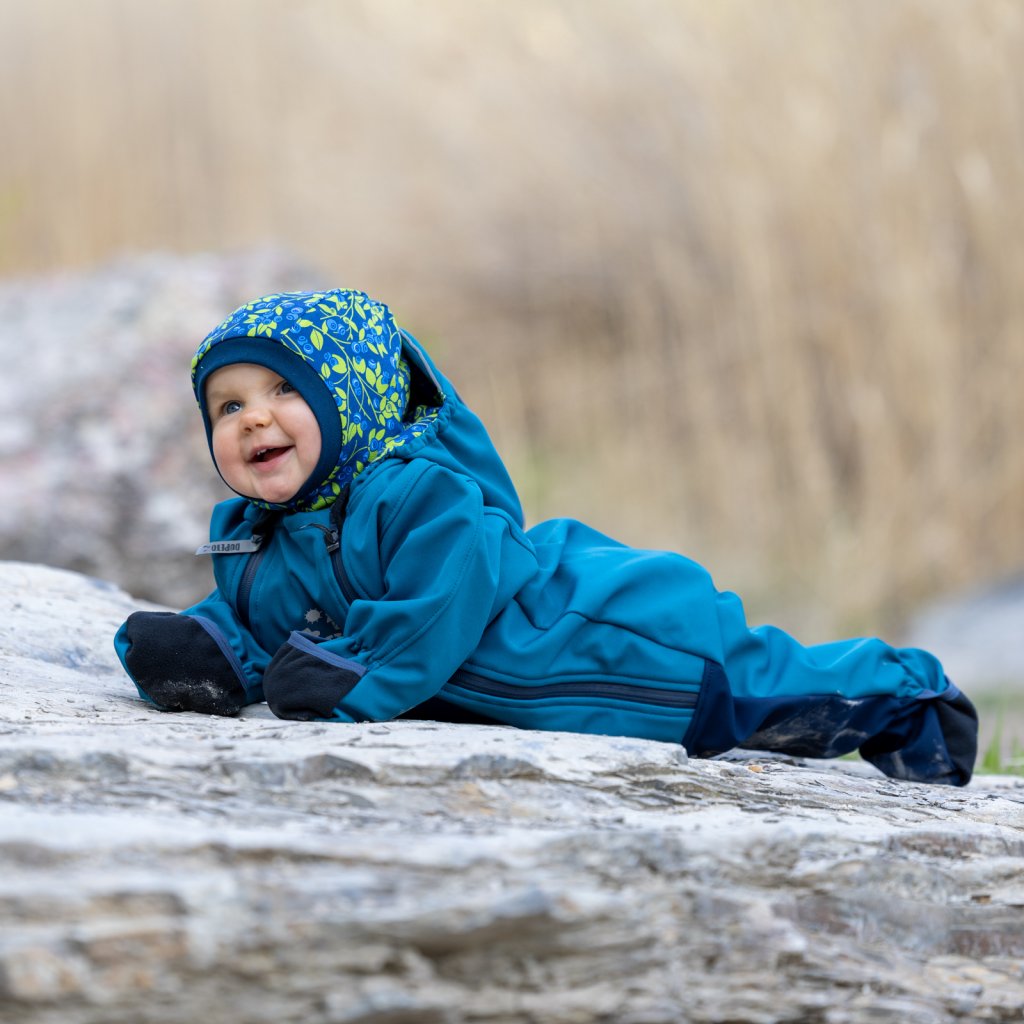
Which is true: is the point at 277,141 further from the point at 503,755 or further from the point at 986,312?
the point at 503,755

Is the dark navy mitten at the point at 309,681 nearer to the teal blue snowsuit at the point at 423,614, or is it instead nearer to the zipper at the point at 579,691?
the teal blue snowsuit at the point at 423,614

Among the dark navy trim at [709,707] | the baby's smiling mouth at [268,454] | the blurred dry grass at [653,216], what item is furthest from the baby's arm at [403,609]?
the blurred dry grass at [653,216]

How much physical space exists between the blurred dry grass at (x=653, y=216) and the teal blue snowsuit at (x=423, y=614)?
8.59 ft

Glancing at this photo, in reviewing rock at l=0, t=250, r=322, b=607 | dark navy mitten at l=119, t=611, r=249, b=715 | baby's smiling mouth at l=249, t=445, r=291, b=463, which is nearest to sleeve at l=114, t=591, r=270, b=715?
dark navy mitten at l=119, t=611, r=249, b=715

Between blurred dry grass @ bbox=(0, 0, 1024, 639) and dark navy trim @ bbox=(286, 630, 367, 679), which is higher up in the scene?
blurred dry grass @ bbox=(0, 0, 1024, 639)

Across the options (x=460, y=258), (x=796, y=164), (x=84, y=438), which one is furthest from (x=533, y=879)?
(x=460, y=258)

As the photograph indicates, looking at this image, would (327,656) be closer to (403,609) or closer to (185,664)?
(403,609)

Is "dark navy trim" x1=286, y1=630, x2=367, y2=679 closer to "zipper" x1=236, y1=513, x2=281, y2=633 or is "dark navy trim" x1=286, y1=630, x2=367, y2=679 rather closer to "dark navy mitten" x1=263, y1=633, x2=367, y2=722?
"dark navy mitten" x1=263, y1=633, x2=367, y2=722

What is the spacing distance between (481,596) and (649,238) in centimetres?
369

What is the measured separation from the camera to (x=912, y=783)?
1.97 meters

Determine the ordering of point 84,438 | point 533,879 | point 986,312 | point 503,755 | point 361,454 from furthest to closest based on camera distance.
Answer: point 986,312 < point 84,438 < point 361,454 < point 503,755 < point 533,879

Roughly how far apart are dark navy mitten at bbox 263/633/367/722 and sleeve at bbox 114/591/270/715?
0.34 ft

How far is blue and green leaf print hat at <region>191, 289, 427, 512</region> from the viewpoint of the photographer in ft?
5.99

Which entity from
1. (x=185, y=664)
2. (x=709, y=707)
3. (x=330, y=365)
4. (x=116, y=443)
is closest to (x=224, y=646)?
(x=185, y=664)
